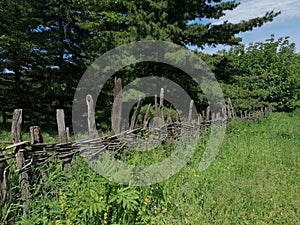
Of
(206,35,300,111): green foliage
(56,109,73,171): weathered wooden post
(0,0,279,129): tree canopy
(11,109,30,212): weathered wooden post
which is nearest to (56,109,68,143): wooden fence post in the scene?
(56,109,73,171): weathered wooden post

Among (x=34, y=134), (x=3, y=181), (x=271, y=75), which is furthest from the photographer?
(x=271, y=75)

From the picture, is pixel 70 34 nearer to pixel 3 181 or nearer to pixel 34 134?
pixel 34 134

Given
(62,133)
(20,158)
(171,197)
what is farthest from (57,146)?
(171,197)

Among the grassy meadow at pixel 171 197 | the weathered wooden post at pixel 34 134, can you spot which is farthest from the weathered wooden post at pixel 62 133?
the weathered wooden post at pixel 34 134

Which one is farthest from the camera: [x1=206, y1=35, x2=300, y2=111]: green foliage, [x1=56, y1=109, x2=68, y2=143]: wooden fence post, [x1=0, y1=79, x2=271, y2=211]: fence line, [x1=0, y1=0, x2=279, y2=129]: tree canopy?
[x1=206, y1=35, x2=300, y2=111]: green foliage

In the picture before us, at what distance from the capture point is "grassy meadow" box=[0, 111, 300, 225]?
2555 mm

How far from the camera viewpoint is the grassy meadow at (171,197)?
2555 mm

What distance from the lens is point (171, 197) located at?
328 centimetres

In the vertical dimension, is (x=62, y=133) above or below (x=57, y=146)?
above

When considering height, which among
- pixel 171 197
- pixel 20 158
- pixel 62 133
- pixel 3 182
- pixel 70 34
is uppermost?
pixel 70 34

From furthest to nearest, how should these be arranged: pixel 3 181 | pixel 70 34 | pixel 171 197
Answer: pixel 70 34 < pixel 171 197 < pixel 3 181

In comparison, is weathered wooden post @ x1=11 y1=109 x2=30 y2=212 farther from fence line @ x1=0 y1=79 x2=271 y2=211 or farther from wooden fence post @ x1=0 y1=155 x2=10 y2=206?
wooden fence post @ x1=0 y1=155 x2=10 y2=206

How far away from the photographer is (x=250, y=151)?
18.8 feet

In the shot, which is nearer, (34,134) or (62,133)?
(34,134)
